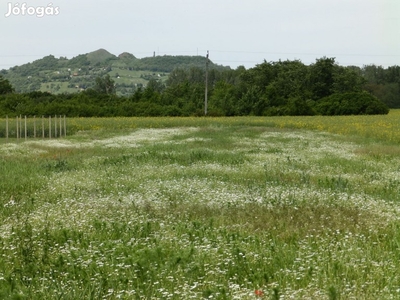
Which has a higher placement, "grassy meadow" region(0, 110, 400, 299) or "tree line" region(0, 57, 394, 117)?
"tree line" region(0, 57, 394, 117)

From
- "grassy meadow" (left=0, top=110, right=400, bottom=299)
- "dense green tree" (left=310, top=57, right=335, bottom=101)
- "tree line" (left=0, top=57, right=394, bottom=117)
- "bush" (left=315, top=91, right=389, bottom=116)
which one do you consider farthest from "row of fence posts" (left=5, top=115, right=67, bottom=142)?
"dense green tree" (left=310, top=57, right=335, bottom=101)

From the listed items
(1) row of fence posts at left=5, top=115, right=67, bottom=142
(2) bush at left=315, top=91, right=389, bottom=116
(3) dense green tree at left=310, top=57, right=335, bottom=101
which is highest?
(3) dense green tree at left=310, top=57, right=335, bottom=101

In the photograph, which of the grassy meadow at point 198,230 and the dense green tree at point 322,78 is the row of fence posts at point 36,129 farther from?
the dense green tree at point 322,78

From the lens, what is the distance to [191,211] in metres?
10.2

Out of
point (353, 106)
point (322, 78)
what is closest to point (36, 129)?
point (353, 106)

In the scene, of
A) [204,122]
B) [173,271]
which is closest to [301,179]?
[173,271]

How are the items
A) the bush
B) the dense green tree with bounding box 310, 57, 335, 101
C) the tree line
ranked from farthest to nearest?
the dense green tree with bounding box 310, 57, 335, 101 → the bush → the tree line

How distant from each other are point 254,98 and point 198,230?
74.4m

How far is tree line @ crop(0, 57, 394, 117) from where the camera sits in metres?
70.6

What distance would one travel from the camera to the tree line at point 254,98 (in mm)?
70625

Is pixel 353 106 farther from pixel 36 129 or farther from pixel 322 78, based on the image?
pixel 36 129

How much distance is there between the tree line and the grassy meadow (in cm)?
5253

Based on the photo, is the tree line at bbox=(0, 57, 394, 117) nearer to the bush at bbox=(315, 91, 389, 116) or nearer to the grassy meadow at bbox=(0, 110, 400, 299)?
the bush at bbox=(315, 91, 389, 116)

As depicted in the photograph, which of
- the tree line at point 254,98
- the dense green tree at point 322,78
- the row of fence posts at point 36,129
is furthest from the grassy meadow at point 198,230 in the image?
the dense green tree at point 322,78
